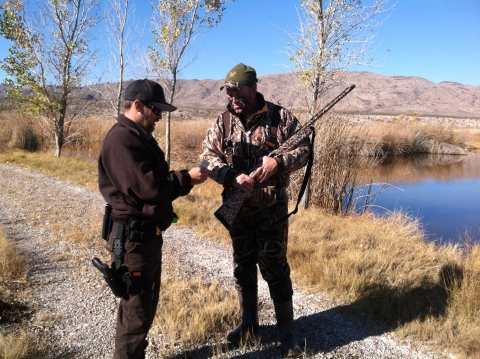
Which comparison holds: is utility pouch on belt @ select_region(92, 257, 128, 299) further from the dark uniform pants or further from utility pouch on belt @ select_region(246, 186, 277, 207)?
utility pouch on belt @ select_region(246, 186, 277, 207)

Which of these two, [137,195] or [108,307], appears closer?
[137,195]

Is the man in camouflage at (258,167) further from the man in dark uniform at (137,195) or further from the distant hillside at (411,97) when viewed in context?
the distant hillside at (411,97)

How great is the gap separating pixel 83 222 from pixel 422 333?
A: 5.46 meters

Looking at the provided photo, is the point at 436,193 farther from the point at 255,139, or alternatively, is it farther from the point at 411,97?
the point at 411,97

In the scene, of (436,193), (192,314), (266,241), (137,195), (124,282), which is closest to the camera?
(137,195)

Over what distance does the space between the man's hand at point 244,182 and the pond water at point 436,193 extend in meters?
6.13

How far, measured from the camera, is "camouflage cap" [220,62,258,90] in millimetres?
2752

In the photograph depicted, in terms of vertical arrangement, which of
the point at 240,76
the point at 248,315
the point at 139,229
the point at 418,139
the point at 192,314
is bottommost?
the point at 192,314

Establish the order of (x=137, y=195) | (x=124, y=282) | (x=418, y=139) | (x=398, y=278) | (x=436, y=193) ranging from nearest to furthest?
1. (x=137, y=195)
2. (x=124, y=282)
3. (x=398, y=278)
4. (x=436, y=193)
5. (x=418, y=139)

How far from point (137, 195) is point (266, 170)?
0.95 metres

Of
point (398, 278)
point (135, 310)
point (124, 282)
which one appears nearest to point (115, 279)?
point (124, 282)

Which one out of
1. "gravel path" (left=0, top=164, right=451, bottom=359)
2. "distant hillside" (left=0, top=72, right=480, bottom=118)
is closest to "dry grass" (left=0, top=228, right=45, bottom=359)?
"gravel path" (left=0, top=164, right=451, bottom=359)

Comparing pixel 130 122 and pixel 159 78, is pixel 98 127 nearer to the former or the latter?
pixel 159 78

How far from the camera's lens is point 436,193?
41.3 feet
